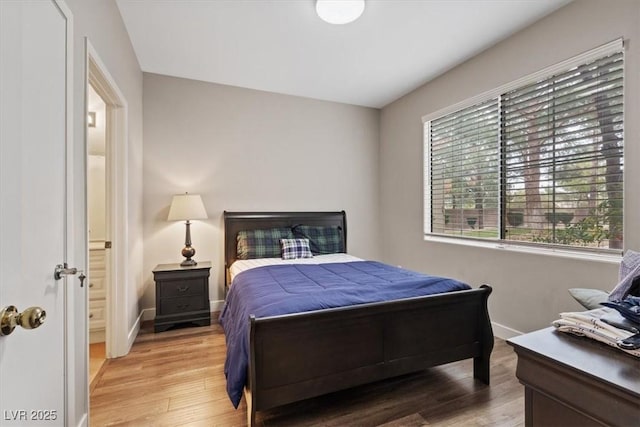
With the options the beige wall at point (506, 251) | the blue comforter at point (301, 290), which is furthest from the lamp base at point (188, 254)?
the beige wall at point (506, 251)

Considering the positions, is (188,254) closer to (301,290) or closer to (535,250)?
(301,290)

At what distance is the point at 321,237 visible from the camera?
3.93m

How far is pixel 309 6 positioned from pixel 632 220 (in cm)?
271

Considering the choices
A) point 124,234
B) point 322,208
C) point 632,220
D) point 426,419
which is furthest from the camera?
point 322,208

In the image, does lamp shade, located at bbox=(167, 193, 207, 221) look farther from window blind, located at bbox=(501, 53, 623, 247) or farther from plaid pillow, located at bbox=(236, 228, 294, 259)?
window blind, located at bbox=(501, 53, 623, 247)

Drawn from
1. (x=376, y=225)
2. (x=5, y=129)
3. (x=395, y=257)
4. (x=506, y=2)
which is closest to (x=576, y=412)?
(x=5, y=129)

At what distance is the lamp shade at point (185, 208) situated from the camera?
316cm

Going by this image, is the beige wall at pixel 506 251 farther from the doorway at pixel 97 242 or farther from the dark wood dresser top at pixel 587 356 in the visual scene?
the doorway at pixel 97 242

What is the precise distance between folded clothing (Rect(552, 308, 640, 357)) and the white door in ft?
5.28

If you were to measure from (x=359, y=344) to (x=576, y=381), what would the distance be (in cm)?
118

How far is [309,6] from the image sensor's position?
7.55ft

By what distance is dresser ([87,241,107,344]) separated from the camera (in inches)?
112

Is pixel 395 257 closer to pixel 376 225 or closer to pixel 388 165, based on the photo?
pixel 376 225

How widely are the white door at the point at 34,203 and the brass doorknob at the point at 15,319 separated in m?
0.03
